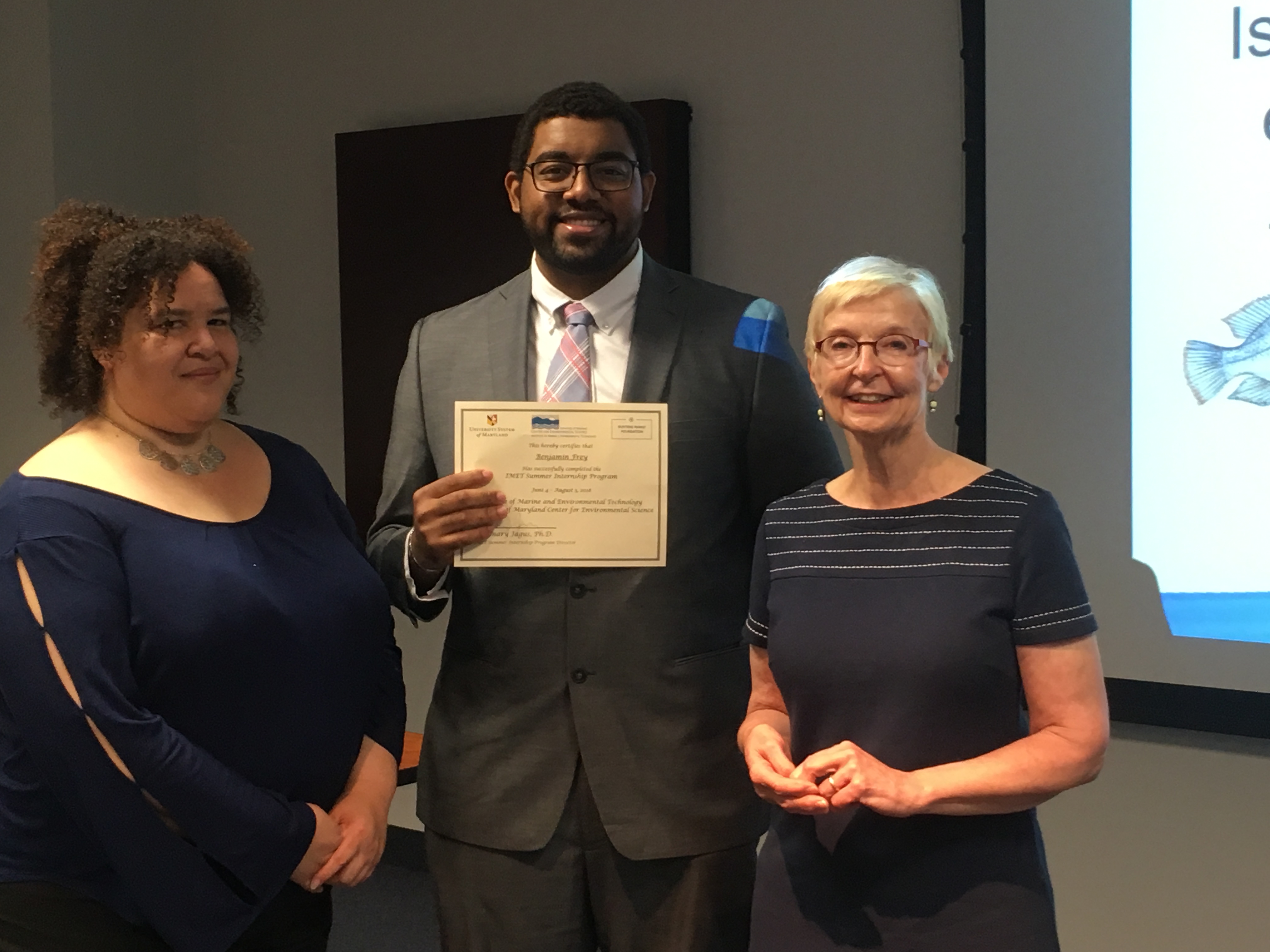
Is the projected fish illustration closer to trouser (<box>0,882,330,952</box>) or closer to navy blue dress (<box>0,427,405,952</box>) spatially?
navy blue dress (<box>0,427,405,952</box>)

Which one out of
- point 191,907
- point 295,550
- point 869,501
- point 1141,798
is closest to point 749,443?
point 869,501

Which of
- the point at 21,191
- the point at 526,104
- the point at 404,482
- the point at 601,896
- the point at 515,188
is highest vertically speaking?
the point at 526,104

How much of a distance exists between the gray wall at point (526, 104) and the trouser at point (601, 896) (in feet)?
4.62

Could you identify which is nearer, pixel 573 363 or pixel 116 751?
pixel 116 751

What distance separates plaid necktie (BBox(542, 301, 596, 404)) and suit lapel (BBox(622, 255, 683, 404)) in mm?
66

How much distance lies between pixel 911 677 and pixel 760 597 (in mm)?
271

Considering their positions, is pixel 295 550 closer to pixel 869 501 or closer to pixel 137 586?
pixel 137 586

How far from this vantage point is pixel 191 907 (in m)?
1.66

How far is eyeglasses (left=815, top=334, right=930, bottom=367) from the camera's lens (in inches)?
62.4

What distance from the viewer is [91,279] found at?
1716 mm

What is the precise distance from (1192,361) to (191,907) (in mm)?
2181

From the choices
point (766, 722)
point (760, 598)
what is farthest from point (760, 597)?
point (766, 722)

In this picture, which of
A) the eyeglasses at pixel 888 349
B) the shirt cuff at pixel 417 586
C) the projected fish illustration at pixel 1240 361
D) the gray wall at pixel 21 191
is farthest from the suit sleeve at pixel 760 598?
the gray wall at pixel 21 191

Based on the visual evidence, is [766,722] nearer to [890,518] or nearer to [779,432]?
[890,518]
